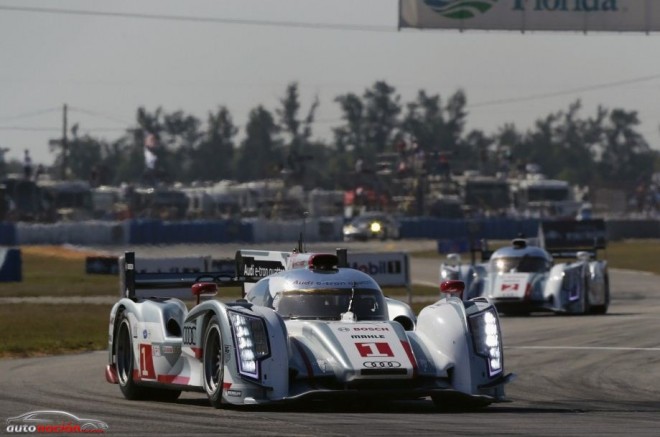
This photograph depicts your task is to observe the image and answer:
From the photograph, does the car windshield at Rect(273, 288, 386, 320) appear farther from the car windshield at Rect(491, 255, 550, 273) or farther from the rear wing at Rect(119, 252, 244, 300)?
the car windshield at Rect(491, 255, 550, 273)

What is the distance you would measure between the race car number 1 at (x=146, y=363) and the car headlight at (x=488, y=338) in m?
3.14

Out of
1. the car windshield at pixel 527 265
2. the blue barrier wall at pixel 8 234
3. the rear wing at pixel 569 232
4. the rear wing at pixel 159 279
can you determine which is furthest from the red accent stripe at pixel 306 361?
the blue barrier wall at pixel 8 234

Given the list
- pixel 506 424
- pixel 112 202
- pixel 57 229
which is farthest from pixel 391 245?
pixel 506 424

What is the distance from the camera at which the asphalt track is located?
Answer: 11297 mm

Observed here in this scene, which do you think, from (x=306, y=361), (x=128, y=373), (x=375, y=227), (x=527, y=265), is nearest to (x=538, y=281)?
(x=527, y=265)

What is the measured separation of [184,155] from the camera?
173500 millimetres

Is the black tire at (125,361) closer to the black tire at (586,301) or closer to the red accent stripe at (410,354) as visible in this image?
the red accent stripe at (410,354)

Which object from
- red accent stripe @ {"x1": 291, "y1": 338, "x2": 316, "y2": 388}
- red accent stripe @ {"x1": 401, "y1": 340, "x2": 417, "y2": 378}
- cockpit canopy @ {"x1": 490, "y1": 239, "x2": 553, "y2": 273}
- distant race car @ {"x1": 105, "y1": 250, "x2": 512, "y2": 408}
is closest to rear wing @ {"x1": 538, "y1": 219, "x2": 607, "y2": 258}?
cockpit canopy @ {"x1": 490, "y1": 239, "x2": 553, "y2": 273}

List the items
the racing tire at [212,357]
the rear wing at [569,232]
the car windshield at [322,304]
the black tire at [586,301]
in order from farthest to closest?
the rear wing at [569,232]
the black tire at [586,301]
the car windshield at [322,304]
the racing tire at [212,357]

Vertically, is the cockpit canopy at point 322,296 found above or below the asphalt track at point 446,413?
above

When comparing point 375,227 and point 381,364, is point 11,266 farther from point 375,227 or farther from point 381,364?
point 381,364

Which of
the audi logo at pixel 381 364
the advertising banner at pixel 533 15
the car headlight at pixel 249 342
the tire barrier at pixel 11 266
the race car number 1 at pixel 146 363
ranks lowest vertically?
the tire barrier at pixel 11 266

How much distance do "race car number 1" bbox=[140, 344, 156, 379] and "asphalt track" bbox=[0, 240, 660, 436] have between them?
1.18 feet

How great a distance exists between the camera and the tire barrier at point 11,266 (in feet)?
150
